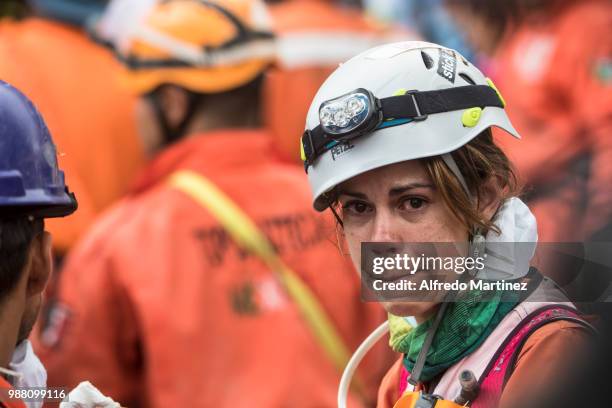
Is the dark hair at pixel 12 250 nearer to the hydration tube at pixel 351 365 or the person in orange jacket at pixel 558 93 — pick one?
the hydration tube at pixel 351 365

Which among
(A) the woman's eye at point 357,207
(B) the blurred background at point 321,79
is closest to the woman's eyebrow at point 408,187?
(A) the woman's eye at point 357,207

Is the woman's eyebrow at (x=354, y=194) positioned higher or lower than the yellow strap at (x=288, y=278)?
higher

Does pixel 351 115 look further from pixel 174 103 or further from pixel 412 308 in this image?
pixel 174 103

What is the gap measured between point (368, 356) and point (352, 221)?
8.13 feet

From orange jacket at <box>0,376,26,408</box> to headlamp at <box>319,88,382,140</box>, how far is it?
0.94m

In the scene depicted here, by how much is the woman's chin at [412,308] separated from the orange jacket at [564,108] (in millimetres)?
2976

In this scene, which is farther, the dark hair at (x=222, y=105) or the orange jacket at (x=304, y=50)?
the orange jacket at (x=304, y=50)

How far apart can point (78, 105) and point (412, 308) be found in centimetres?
391

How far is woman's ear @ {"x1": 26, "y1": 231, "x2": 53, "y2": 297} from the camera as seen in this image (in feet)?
10.4

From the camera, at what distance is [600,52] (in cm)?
730

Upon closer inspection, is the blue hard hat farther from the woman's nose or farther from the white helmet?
the woman's nose

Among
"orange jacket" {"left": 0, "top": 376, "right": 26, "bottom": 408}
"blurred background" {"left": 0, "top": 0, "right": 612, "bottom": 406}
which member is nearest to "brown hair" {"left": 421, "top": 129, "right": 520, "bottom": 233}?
"orange jacket" {"left": 0, "top": 376, "right": 26, "bottom": 408}

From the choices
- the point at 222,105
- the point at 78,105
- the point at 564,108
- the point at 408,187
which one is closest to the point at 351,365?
the point at 408,187

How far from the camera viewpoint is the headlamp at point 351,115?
312 centimetres
